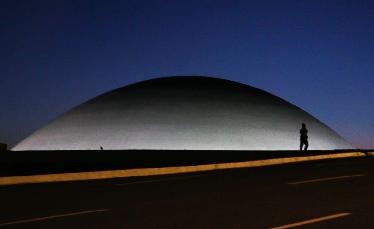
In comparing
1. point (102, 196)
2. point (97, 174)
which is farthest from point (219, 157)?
point (102, 196)

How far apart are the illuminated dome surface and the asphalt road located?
30.2 m

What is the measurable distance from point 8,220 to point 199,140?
3728 cm

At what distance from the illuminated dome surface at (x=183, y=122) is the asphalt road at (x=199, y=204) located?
30.2 meters

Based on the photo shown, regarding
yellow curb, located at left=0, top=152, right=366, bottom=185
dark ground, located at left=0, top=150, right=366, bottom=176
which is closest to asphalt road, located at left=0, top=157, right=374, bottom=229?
yellow curb, located at left=0, top=152, right=366, bottom=185

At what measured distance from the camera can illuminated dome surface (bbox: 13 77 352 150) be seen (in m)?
47.0

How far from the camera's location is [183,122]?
48.8 m

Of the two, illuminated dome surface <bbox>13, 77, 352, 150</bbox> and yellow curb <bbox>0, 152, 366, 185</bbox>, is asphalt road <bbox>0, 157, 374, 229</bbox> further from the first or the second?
illuminated dome surface <bbox>13, 77, 352, 150</bbox>

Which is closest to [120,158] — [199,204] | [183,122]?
[199,204]

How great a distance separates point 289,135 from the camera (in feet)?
164

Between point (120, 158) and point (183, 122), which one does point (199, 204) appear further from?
point (183, 122)

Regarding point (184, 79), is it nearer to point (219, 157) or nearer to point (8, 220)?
point (219, 157)

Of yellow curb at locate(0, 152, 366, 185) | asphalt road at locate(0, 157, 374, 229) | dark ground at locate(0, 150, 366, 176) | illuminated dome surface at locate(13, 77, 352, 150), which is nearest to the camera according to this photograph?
asphalt road at locate(0, 157, 374, 229)

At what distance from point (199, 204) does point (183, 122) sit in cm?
3789

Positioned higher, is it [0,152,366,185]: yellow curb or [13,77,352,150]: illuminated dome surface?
[13,77,352,150]: illuminated dome surface
